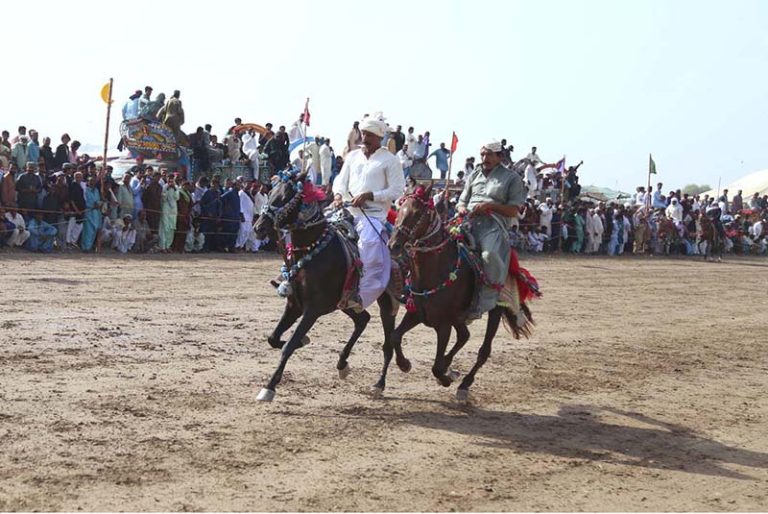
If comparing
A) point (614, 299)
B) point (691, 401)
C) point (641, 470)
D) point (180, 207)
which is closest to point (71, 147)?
point (180, 207)

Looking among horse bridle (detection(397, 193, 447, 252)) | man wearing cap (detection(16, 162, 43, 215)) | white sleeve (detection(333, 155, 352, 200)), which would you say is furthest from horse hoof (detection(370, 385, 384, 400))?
man wearing cap (detection(16, 162, 43, 215))

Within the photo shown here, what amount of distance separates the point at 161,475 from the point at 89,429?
1.30 metres

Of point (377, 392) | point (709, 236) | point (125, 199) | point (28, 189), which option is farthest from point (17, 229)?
point (709, 236)

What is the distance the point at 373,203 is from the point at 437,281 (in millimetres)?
1119

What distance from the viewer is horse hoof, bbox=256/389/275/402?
916 cm

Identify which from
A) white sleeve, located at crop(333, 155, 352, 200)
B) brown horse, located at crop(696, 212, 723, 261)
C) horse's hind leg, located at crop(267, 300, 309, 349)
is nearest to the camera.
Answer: horse's hind leg, located at crop(267, 300, 309, 349)

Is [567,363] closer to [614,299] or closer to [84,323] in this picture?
[84,323]

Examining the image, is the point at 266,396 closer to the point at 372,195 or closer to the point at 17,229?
the point at 372,195

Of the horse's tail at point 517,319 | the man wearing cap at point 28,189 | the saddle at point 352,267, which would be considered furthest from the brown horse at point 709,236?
the saddle at point 352,267

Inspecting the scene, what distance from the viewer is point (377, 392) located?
32.8 ft

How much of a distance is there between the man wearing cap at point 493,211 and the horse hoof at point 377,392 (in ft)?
3.68

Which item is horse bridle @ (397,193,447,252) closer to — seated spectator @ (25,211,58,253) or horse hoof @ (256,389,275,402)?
horse hoof @ (256,389,275,402)

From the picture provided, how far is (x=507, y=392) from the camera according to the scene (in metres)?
10.7

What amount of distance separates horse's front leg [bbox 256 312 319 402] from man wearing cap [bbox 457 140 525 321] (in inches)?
65.7
